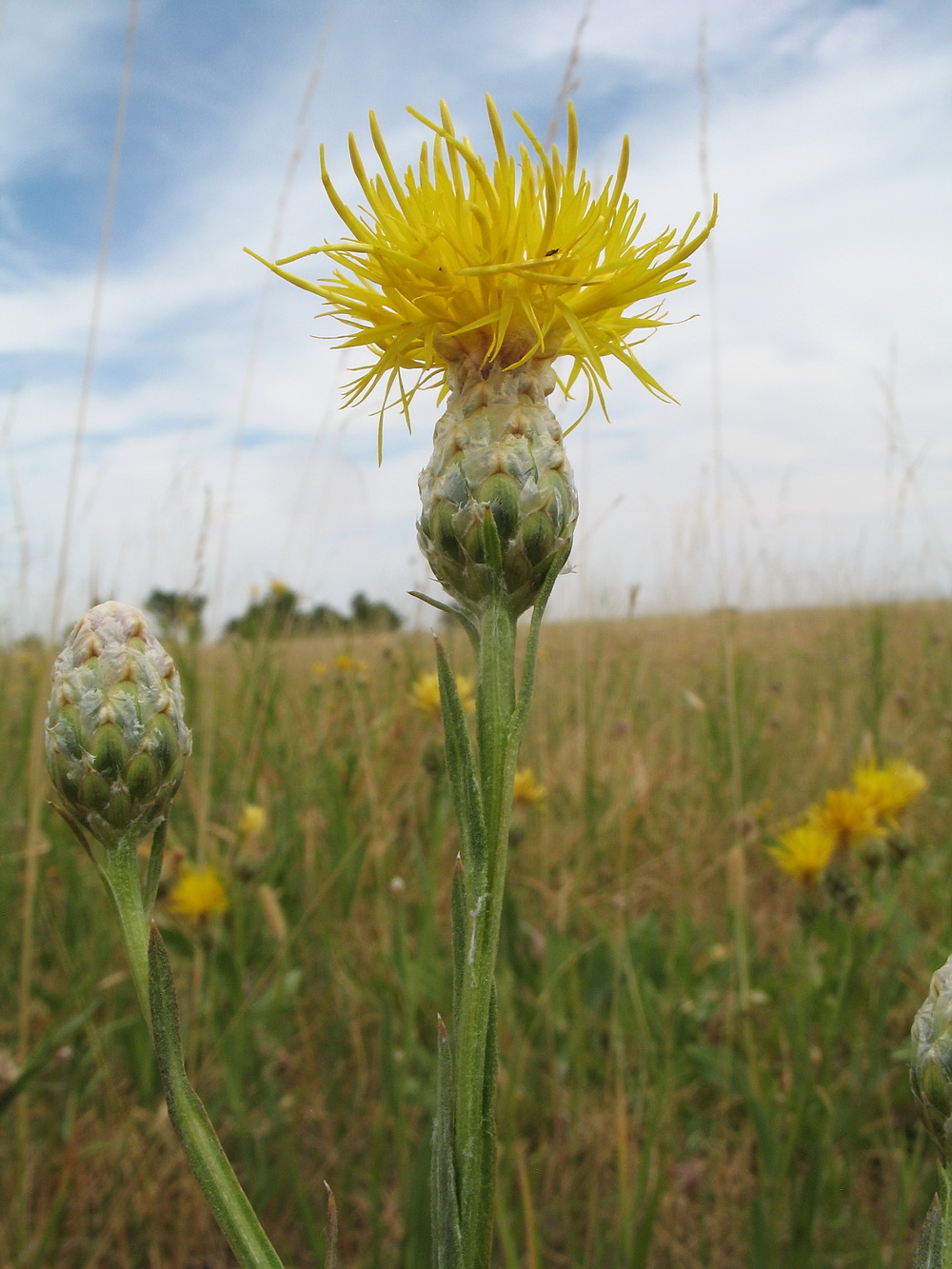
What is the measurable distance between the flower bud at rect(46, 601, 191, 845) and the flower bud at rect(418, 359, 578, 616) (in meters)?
0.31

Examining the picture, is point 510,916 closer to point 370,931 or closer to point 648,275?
point 370,931

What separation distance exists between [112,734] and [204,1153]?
13.9 inches

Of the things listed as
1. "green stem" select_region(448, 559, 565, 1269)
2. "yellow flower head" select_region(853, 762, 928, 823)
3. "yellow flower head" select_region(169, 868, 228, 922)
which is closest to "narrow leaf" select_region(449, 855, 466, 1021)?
"green stem" select_region(448, 559, 565, 1269)

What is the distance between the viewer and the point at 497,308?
960 millimetres

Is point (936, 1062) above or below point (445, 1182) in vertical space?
above

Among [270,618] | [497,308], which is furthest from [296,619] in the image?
[497,308]

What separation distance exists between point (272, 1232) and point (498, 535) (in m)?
1.73

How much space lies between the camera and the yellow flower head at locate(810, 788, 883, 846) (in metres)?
2.33

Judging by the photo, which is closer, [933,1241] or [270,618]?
[933,1241]

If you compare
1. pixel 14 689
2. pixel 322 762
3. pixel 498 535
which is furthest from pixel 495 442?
pixel 14 689

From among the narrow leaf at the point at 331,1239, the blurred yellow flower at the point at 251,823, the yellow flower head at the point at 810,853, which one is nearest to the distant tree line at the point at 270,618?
the blurred yellow flower at the point at 251,823

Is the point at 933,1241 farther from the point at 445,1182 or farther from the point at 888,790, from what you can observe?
the point at 888,790

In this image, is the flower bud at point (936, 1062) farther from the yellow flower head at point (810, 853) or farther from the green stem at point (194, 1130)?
the yellow flower head at point (810, 853)

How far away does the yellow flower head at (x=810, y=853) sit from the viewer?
2.34 metres
